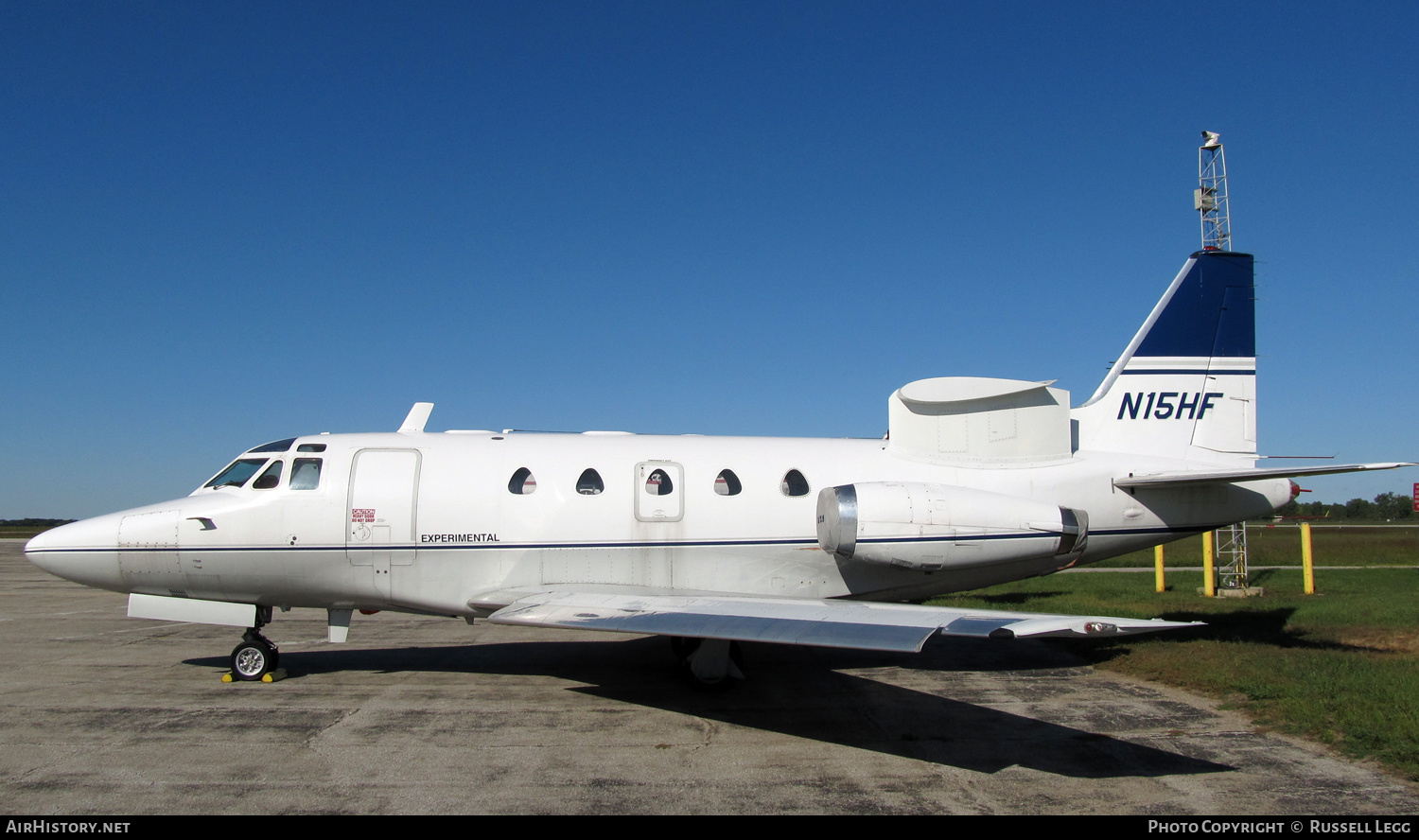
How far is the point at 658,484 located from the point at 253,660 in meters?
5.48

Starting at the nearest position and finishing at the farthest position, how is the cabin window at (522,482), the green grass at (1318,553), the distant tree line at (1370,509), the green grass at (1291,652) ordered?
the green grass at (1291,652) → the cabin window at (522,482) → the green grass at (1318,553) → the distant tree line at (1370,509)

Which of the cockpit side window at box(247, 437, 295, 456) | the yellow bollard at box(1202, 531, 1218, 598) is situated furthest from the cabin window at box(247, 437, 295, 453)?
the yellow bollard at box(1202, 531, 1218, 598)

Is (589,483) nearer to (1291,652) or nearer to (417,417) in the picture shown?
(417,417)

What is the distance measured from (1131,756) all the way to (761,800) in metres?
3.51

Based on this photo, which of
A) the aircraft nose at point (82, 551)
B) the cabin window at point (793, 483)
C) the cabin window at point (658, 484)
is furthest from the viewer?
the cabin window at point (793, 483)

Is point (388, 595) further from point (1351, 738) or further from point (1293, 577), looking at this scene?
point (1293, 577)

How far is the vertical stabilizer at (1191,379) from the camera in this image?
1133cm

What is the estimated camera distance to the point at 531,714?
8.40 metres

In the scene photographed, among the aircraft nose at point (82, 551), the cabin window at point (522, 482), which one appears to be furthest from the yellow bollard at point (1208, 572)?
the aircraft nose at point (82, 551)

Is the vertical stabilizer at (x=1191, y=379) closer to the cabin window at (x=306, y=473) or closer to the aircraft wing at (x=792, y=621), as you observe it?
the aircraft wing at (x=792, y=621)

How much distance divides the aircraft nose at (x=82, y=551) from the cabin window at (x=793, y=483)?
8.10 meters

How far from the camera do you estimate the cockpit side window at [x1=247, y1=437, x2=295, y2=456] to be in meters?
10.1

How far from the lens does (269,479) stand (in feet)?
32.3

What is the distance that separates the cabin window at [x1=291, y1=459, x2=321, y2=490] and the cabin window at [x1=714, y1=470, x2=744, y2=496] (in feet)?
16.1
